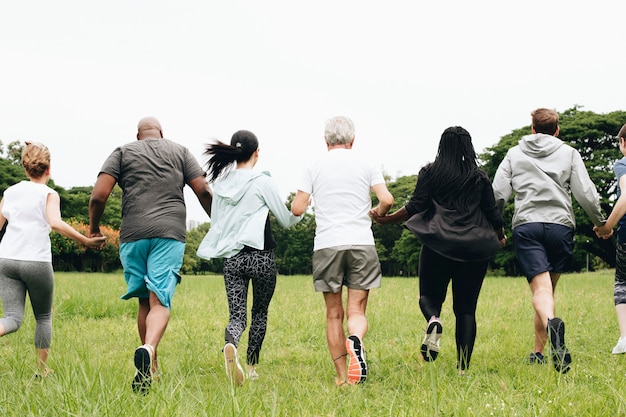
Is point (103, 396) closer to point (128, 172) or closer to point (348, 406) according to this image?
point (348, 406)

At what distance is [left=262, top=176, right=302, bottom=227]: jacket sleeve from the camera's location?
5734mm

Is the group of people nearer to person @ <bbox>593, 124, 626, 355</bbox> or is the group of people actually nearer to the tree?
person @ <bbox>593, 124, 626, 355</bbox>

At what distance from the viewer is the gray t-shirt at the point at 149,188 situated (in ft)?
17.5

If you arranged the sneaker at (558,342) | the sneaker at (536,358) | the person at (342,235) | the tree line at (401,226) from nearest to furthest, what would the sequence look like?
1. the sneaker at (558,342)
2. the person at (342,235)
3. the sneaker at (536,358)
4. the tree line at (401,226)

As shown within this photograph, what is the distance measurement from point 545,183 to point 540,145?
1.30 ft

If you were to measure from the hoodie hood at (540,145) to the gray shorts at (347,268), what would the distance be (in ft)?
6.41

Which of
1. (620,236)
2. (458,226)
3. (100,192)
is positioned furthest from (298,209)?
(620,236)


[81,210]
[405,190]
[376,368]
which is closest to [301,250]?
[405,190]

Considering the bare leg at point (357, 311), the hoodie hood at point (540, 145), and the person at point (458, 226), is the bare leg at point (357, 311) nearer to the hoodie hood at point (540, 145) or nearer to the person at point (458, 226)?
the person at point (458, 226)

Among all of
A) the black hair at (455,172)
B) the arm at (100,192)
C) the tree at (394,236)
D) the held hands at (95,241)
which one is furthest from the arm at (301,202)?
the tree at (394,236)

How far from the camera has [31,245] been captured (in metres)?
5.45

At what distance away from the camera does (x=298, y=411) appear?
375 centimetres

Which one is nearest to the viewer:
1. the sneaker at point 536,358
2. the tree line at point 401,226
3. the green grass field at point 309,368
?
the green grass field at point 309,368

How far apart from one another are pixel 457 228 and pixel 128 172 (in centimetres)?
293
